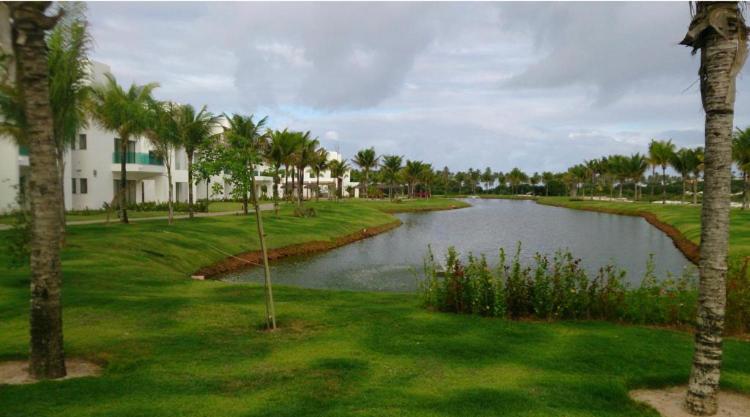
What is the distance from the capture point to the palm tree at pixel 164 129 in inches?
1295

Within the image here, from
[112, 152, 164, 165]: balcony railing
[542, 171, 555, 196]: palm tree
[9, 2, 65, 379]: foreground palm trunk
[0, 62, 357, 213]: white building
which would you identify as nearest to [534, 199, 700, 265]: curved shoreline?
[9, 2, 65, 379]: foreground palm trunk

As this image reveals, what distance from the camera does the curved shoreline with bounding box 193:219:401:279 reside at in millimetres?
24938

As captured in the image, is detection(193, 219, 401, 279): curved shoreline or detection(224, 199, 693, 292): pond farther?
detection(193, 219, 401, 279): curved shoreline

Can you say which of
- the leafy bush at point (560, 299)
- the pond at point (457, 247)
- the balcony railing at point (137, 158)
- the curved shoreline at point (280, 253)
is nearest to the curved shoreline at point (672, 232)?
the pond at point (457, 247)

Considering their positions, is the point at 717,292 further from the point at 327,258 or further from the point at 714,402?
the point at 327,258

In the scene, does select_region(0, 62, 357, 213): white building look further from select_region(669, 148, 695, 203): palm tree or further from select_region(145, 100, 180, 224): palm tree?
select_region(669, 148, 695, 203): palm tree

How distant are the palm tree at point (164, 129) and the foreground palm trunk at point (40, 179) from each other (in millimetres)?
25179

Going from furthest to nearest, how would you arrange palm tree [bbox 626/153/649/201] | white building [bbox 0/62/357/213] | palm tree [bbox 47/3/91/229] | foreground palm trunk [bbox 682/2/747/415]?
palm tree [bbox 626/153/649/201], white building [bbox 0/62/357/213], palm tree [bbox 47/3/91/229], foreground palm trunk [bbox 682/2/747/415]

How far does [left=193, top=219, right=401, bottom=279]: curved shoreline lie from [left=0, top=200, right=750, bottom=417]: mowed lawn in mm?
4516

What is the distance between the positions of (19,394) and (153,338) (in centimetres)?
295

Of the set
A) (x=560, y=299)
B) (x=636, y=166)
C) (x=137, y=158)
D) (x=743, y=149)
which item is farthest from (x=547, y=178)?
(x=560, y=299)

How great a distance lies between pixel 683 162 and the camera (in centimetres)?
7956

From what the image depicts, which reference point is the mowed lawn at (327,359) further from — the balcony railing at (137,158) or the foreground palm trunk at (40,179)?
the balcony railing at (137,158)

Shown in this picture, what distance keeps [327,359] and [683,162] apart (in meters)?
84.0
